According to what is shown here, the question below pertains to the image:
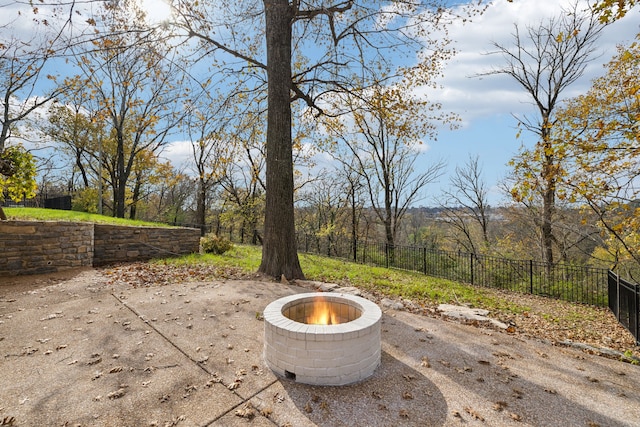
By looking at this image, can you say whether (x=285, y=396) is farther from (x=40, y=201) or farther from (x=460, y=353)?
(x=40, y=201)

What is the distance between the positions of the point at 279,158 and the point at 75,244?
505 centimetres

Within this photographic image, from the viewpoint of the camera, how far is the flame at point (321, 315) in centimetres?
353

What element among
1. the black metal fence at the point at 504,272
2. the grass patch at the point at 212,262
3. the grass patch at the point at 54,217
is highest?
the grass patch at the point at 54,217

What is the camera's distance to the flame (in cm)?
353

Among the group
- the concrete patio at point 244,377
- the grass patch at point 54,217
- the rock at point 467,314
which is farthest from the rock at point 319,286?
the grass patch at point 54,217

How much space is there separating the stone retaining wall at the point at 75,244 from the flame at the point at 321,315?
619 cm

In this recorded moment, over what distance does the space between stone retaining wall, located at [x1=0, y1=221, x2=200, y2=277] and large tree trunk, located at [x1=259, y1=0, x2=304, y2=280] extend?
377cm

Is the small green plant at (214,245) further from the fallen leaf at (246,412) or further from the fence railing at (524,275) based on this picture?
the fallen leaf at (246,412)

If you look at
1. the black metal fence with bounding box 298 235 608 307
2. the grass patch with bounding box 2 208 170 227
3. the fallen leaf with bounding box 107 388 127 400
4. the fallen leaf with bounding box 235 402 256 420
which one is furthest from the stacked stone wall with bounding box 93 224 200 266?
the black metal fence with bounding box 298 235 608 307

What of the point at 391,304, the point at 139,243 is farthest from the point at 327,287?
the point at 139,243

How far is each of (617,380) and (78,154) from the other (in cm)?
2681

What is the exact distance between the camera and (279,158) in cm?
641

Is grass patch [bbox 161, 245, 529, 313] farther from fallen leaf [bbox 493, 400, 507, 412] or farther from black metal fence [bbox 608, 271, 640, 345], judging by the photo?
fallen leaf [bbox 493, 400, 507, 412]

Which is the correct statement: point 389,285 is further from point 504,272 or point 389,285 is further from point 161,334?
point 504,272
